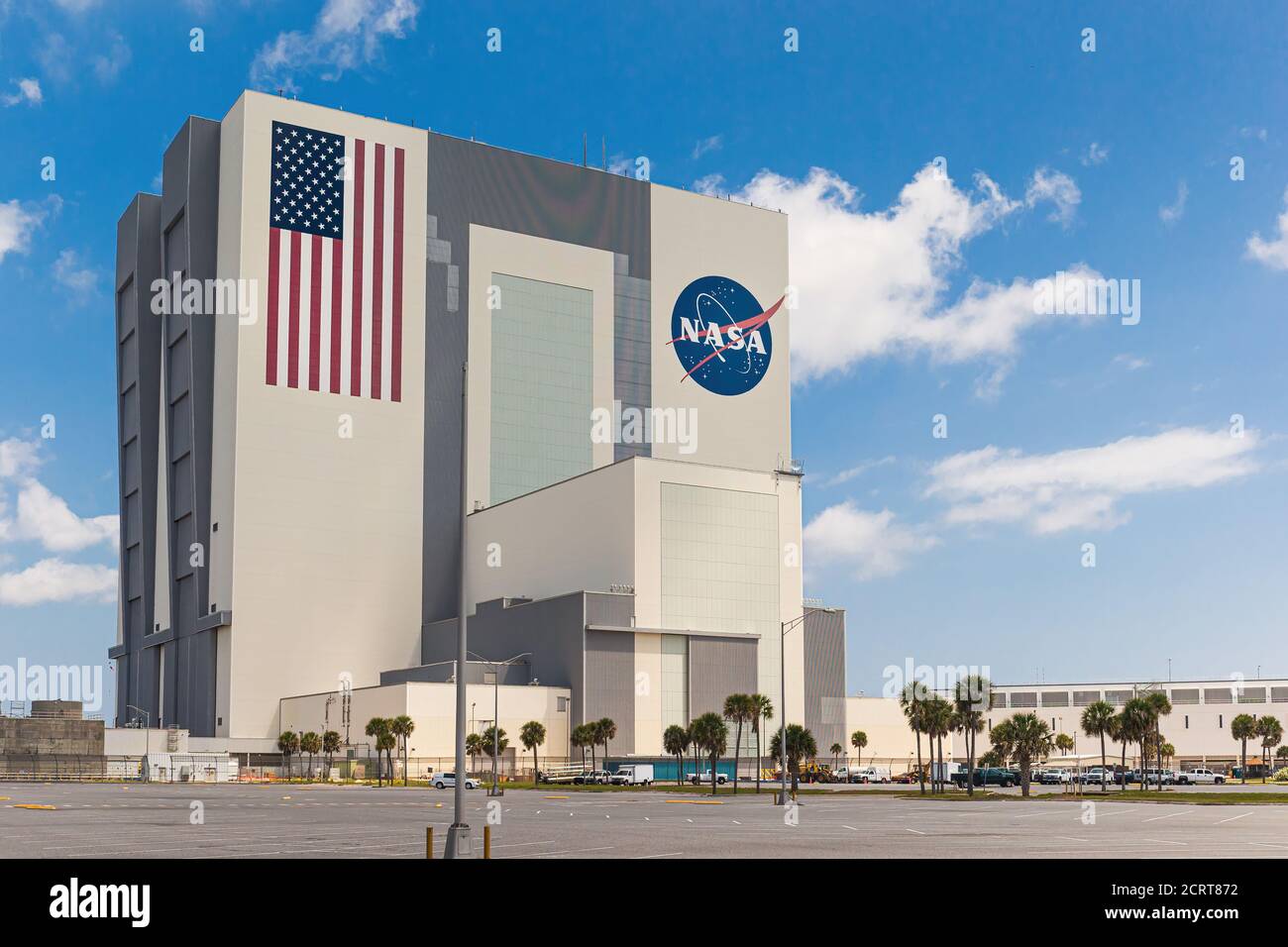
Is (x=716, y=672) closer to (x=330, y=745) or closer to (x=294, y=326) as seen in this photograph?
(x=330, y=745)

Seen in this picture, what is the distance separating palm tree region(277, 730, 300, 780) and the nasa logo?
57.2m

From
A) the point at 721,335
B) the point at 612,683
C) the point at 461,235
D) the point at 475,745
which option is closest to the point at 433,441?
the point at 461,235

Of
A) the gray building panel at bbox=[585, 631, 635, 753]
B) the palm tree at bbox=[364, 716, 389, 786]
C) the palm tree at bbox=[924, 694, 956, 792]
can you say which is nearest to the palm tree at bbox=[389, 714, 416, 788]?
the palm tree at bbox=[364, 716, 389, 786]

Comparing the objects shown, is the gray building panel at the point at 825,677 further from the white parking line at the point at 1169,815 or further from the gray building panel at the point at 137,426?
the white parking line at the point at 1169,815

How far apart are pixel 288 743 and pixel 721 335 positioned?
6562cm

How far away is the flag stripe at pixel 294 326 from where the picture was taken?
123625mm

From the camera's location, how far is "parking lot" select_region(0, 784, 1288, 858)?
3053 cm

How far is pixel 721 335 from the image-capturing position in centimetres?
15150

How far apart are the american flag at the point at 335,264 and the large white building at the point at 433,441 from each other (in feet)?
0.87

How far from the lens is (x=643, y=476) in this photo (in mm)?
118812

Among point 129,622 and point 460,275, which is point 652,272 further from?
point 129,622
